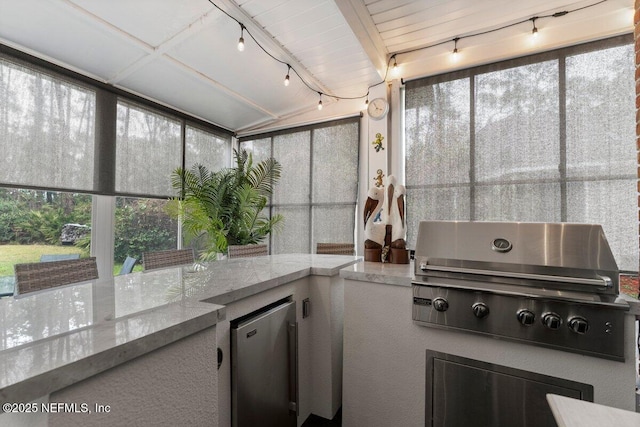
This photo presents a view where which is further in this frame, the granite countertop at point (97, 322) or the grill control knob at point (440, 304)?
the grill control knob at point (440, 304)

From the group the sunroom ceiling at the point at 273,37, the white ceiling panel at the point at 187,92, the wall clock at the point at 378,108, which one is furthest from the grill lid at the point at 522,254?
the white ceiling panel at the point at 187,92

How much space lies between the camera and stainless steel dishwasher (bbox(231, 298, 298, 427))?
114 cm

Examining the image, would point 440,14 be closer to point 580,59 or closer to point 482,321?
point 580,59

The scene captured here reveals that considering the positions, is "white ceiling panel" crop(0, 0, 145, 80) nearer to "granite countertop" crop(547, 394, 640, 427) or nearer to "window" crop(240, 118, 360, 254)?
"window" crop(240, 118, 360, 254)

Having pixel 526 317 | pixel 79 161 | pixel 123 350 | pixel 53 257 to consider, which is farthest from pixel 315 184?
pixel 123 350

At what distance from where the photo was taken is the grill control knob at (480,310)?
4.02ft

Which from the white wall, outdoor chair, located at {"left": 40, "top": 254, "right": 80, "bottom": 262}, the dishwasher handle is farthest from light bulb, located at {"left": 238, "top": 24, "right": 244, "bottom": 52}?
outdoor chair, located at {"left": 40, "top": 254, "right": 80, "bottom": 262}

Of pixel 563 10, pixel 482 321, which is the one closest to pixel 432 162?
pixel 563 10

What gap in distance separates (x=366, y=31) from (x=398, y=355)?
2.92m

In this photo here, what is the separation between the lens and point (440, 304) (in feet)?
4.29

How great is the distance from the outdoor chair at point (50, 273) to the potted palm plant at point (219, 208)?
1979mm

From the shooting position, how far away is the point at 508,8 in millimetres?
2670

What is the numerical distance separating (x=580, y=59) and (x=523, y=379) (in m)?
3.16

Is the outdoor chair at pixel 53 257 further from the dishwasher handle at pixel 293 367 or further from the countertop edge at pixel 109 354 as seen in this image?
the countertop edge at pixel 109 354
